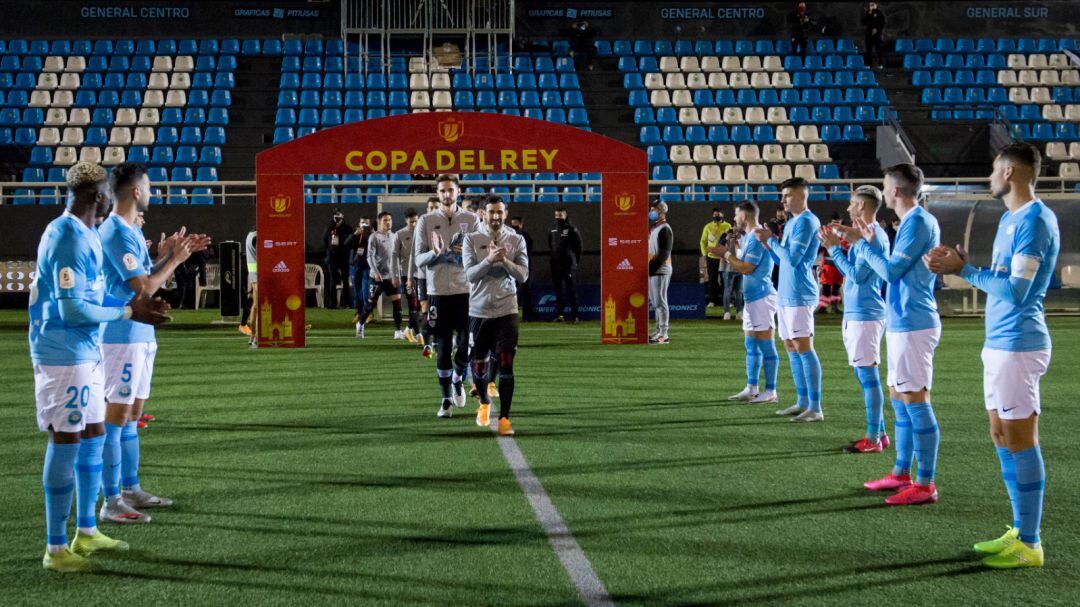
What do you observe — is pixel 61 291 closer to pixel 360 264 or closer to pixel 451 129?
pixel 451 129

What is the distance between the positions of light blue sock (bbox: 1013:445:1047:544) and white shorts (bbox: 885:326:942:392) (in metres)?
1.34

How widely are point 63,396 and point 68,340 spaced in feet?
0.87

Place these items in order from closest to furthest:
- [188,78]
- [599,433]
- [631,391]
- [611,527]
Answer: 1. [611,527]
2. [599,433]
3. [631,391]
4. [188,78]

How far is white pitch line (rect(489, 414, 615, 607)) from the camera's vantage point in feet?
16.4

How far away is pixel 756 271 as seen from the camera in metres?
11.4

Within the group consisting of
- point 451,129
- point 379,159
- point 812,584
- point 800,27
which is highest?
point 800,27

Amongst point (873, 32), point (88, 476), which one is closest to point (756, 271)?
point (88, 476)

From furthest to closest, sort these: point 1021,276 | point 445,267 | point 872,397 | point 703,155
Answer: point 703,155, point 445,267, point 872,397, point 1021,276

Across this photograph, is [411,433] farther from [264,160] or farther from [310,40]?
[310,40]

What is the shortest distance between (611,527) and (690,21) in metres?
33.1

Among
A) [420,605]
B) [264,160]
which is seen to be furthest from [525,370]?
[420,605]

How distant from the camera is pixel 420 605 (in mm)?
4820

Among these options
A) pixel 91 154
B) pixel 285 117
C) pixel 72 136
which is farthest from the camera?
pixel 285 117

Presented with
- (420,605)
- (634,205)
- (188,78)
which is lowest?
(420,605)
